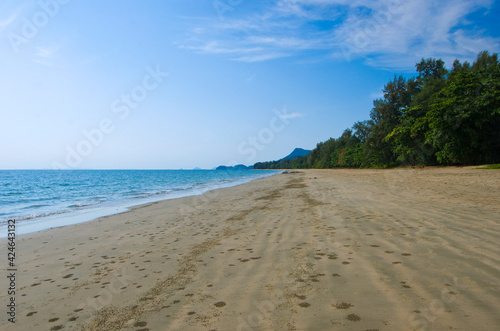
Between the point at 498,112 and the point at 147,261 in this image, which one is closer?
the point at 147,261

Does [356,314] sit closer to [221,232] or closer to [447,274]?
[447,274]

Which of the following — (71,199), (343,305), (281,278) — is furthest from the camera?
(71,199)

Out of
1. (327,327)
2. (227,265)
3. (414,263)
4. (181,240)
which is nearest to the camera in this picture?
(327,327)

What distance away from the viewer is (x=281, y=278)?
143 inches

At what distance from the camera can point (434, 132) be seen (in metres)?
28.6

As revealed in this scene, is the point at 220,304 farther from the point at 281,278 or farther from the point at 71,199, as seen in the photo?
the point at 71,199

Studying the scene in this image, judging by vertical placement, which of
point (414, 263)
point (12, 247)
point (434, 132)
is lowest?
point (12, 247)

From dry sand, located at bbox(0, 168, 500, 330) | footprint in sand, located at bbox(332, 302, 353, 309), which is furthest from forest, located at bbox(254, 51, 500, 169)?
footprint in sand, located at bbox(332, 302, 353, 309)

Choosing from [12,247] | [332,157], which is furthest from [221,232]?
[332,157]

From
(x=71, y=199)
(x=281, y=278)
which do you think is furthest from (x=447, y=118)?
(x=71, y=199)

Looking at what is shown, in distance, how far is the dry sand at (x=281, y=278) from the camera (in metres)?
2.65

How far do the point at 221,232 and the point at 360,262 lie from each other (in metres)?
3.98

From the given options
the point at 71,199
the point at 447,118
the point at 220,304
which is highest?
the point at 447,118

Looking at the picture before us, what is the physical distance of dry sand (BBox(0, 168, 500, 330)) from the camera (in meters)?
2.65
